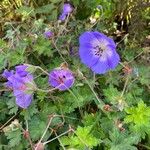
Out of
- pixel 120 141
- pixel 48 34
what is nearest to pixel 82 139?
pixel 120 141

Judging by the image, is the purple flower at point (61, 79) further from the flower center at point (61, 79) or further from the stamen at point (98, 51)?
the stamen at point (98, 51)

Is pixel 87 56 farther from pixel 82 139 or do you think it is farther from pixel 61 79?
pixel 82 139

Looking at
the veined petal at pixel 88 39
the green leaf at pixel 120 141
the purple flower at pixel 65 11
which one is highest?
the purple flower at pixel 65 11

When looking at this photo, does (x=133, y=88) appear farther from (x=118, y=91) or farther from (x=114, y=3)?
(x=114, y=3)

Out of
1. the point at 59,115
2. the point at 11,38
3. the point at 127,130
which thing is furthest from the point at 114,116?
the point at 11,38

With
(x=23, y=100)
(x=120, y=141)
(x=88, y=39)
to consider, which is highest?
(x=88, y=39)

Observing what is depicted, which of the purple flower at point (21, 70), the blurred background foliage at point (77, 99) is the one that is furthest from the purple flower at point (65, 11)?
the purple flower at point (21, 70)

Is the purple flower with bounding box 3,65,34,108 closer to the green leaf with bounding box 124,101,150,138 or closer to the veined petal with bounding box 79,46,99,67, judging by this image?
the veined petal with bounding box 79,46,99,67
